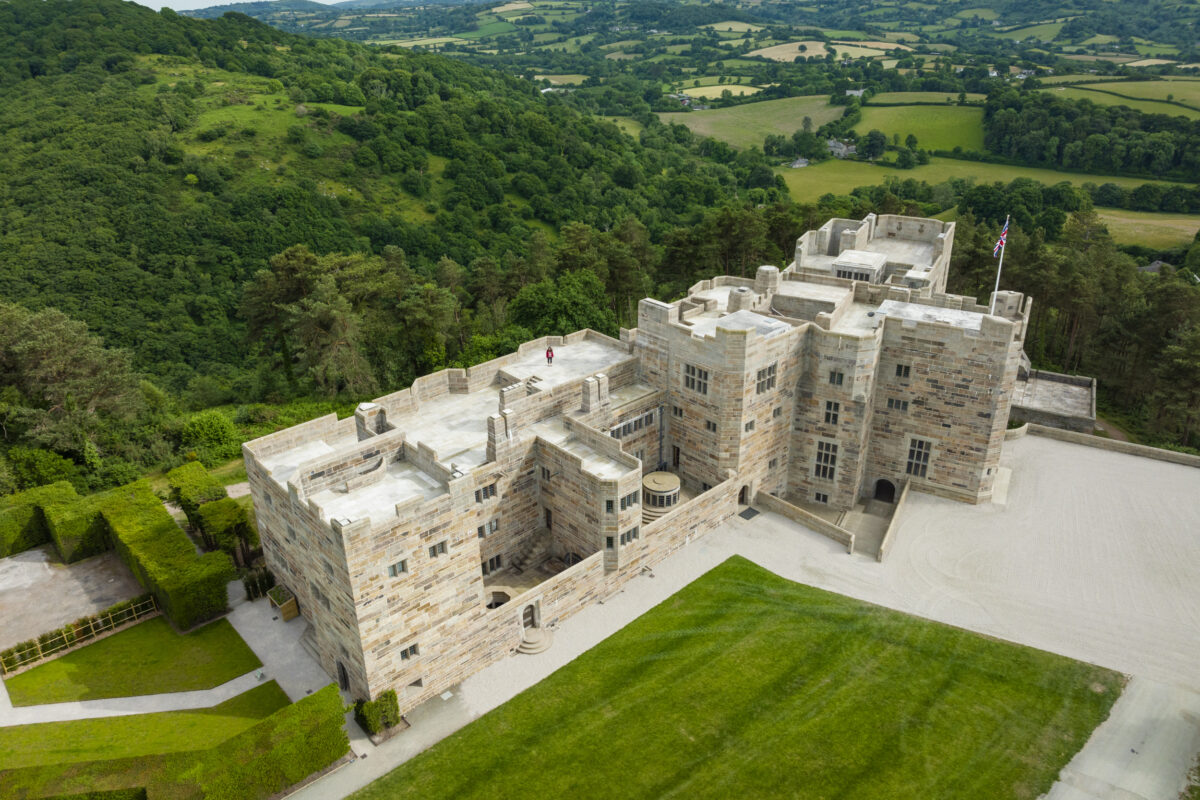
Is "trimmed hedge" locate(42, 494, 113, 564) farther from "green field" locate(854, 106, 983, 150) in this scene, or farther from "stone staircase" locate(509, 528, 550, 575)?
"green field" locate(854, 106, 983, 150)

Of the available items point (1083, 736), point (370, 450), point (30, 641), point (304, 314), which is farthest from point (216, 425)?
point (1083, 736)

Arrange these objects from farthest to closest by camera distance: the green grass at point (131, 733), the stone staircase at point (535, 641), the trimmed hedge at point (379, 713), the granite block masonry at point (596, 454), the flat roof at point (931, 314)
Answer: the flat roof at point (931, 314) → the stone staircase at point (535, 641) → the granite block masonry at point (596, 454) → the trimmed hedge at point (379, 713) → the green grass at point (131, 733)

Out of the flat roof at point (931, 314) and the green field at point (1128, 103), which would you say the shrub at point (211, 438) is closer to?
the flat roof at point (931, 314)

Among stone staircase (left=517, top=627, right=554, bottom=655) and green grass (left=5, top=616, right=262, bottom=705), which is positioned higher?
stone staircase (left=517, top=627, right=554, bottom=655)

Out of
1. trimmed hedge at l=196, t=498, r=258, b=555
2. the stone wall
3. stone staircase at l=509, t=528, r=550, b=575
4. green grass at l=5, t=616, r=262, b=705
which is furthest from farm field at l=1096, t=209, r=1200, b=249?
green grass at l=5, t=616, r=262, b=705

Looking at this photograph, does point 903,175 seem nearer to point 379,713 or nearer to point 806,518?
point 806,518

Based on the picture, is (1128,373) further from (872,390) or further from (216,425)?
(216,425)

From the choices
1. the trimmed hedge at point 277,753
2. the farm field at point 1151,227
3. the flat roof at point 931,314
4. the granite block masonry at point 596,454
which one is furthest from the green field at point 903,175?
the trimmed hedge at point 277,753
